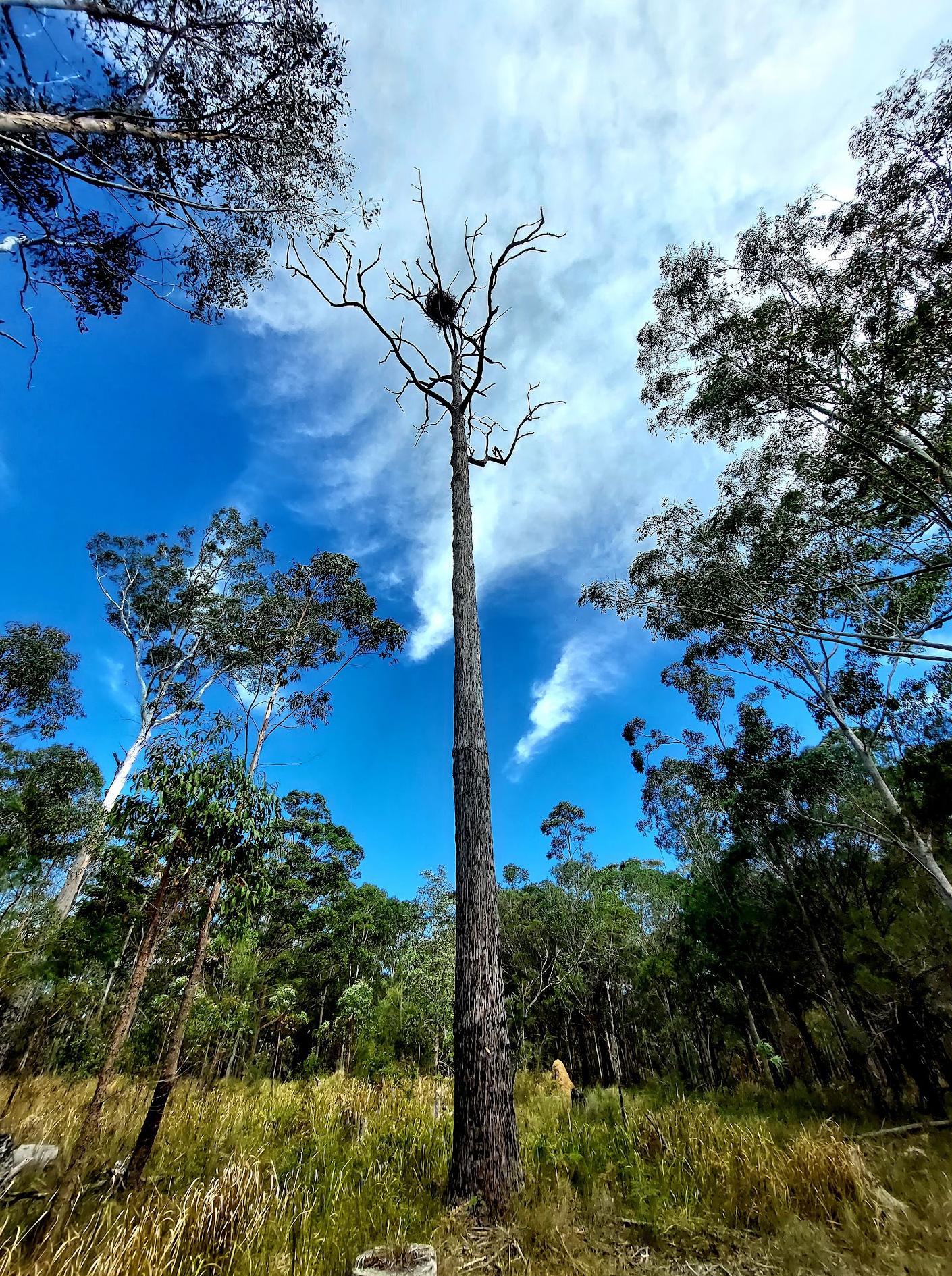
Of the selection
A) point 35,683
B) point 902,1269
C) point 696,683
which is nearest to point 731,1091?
point 696,683

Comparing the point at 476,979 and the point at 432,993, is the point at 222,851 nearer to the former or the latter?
the point at 476,979

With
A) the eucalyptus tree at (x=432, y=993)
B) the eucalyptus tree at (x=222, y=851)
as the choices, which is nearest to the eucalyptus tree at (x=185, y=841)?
the eucalyptus tree at (x=222, y=851)

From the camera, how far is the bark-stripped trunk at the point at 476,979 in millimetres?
3160

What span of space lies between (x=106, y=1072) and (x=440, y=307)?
1012 centimetres

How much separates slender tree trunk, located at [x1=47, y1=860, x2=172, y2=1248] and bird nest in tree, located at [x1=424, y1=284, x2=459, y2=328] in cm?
857

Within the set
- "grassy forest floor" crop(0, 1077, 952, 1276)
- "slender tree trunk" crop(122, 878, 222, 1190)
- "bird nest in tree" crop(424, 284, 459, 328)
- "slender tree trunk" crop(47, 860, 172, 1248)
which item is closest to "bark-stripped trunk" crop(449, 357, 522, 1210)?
"grassy forest floor" crop(0, 1077, 952, 1276)

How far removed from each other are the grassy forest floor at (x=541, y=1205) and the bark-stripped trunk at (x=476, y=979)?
0.22m

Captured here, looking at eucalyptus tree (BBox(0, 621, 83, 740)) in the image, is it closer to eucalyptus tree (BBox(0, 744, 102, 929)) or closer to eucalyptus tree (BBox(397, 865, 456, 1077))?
eucalyptus tree (BBox(0, 744, 102, 929))

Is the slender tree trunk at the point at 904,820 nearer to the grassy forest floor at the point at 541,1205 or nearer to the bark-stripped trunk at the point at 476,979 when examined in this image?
the grassy forest floor at the point at 541,1205

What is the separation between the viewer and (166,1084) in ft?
15.7

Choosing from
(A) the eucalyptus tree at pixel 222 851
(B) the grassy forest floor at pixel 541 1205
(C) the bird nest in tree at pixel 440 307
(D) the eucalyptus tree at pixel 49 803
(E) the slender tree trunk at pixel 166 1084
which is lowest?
(B) the grassy forest floor at pixel 541 1205

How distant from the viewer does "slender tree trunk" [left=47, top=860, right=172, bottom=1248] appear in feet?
10.4

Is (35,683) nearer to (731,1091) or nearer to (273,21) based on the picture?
(273,21)

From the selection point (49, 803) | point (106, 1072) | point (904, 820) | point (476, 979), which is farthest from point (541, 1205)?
point (49, 803)
